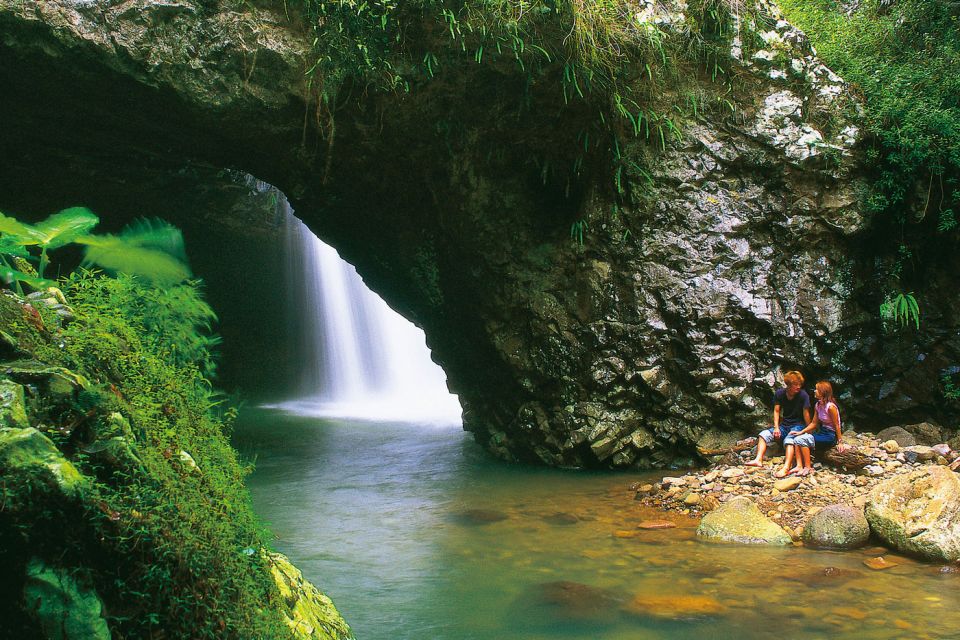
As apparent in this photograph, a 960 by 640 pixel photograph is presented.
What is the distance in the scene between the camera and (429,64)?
21.3 feet

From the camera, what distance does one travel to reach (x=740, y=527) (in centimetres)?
500

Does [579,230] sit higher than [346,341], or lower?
higher

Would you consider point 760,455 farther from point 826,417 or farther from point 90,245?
point 90,245

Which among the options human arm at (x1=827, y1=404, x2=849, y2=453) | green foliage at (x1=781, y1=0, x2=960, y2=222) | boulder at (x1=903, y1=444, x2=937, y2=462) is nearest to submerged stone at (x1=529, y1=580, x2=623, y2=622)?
human arm at (x1=827, y1=404, x2=849, y2=453)

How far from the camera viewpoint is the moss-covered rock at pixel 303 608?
2.19 metres

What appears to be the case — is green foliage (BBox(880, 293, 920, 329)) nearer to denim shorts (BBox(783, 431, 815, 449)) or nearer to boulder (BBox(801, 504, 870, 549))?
denim shorts (BBox(783, 431, 815, 449))

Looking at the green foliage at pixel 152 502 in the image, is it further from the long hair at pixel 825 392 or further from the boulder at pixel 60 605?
the long hair at pixel 825 392

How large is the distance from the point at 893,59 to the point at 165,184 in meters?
11.1

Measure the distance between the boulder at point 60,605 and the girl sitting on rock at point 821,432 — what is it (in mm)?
6083

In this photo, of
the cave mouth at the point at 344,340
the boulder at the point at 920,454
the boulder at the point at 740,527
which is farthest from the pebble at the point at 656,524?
the cave mouth at the point at 344,340

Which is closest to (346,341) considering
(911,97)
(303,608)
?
(911,97)

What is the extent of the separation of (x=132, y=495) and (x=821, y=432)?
6337 millimetres

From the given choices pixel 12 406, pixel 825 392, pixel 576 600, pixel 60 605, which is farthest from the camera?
pixel 825 392

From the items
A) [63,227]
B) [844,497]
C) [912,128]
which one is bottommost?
[844,497]
